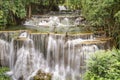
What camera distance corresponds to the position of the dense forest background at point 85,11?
1312cm

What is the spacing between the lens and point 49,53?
13633 millimetres

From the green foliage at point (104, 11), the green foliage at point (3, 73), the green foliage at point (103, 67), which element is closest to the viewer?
the green foliage at point (103, 67)

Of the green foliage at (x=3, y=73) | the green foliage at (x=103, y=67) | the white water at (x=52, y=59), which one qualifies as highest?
the green foliage at (x=103, y=67)

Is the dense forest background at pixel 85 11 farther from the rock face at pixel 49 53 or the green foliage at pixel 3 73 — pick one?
the green foliage at pixel 3 73

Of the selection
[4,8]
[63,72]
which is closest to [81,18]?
[4,8]

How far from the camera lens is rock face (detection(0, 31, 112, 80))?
507 inches

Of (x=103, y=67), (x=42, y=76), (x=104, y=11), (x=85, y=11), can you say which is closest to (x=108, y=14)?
(x=104, y=11)

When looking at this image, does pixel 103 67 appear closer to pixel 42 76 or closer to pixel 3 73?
pixel 42 76

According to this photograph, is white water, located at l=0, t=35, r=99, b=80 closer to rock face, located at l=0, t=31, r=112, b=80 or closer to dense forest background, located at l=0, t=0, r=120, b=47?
rock face, located at l=0, t=31, r=112, b=80

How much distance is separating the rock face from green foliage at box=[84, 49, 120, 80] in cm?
312

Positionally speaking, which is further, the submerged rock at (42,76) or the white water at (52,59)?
the submerged rock at (42,76)

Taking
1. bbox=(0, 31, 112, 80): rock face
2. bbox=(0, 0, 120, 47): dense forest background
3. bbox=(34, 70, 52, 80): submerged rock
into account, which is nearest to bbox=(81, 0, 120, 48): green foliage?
bbox=(0, 0, 120, 47): dense forest background

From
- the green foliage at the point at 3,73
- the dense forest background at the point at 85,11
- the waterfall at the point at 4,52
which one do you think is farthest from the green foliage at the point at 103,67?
the waterfall at the point at 4,52

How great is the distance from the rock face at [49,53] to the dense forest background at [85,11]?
710 mm
